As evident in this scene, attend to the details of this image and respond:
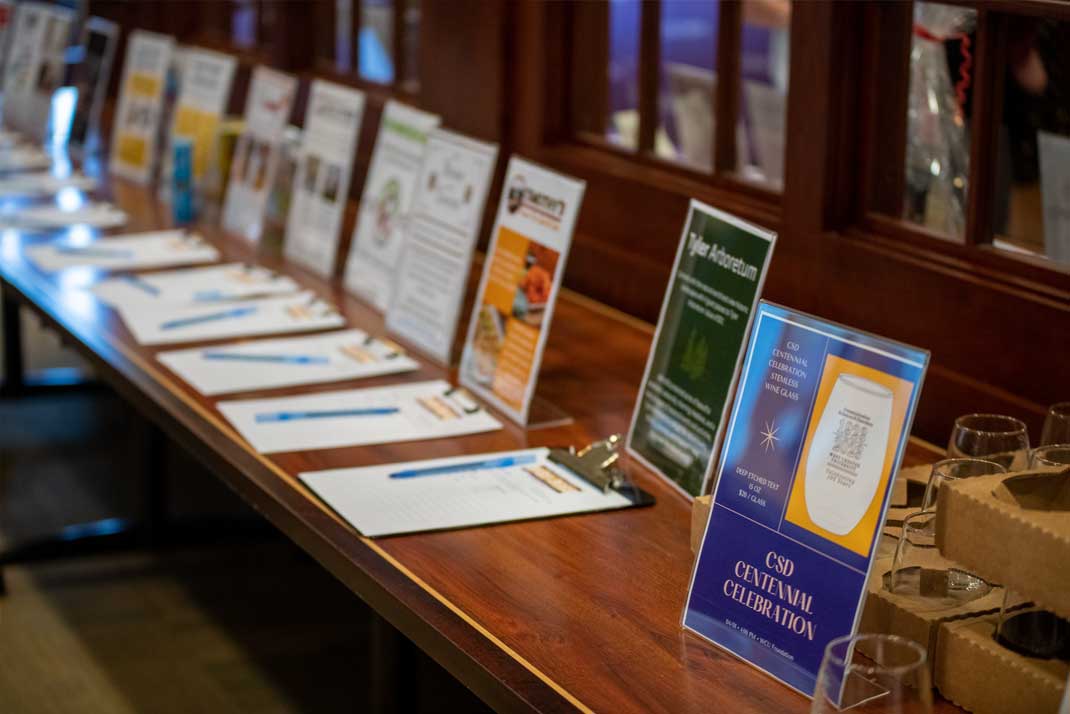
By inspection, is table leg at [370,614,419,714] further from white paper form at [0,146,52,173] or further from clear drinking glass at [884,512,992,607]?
white paper form at [0,146,52,173]

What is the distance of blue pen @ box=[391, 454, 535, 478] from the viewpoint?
2.08m

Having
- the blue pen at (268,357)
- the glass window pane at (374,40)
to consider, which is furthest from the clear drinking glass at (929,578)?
the glass window pane at (374,40)

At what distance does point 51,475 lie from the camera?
4.29 metres

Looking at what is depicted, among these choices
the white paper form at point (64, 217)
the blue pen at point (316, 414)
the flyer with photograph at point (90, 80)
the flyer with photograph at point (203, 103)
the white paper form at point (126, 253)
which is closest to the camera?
the blue pen at point (316, 414)

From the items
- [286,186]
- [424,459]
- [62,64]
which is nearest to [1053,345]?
[424,459]

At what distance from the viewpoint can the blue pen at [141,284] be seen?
3075 millimetres

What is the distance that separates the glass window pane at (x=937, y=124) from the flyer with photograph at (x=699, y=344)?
18.4 inches

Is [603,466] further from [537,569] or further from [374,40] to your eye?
[374,40]

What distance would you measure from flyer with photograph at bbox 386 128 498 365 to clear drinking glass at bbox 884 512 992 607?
1.14 meters

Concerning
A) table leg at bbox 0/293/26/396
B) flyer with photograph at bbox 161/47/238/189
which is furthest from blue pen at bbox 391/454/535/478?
table leg at bbox 0/293/26/396

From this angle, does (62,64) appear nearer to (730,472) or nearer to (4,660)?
(4,660)

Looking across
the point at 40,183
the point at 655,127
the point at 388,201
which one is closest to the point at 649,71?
the point at 655,127

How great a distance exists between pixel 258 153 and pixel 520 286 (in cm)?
143

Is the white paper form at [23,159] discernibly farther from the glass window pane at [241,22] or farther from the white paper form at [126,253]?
the white paper form at [126,253]
